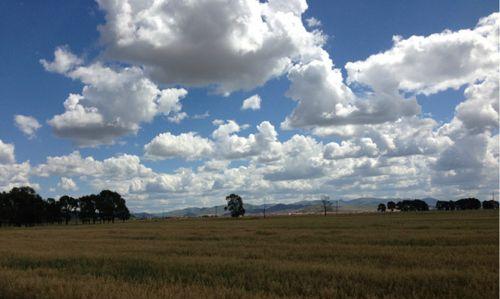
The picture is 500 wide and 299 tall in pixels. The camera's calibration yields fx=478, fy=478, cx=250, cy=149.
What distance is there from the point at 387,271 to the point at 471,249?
10.3m

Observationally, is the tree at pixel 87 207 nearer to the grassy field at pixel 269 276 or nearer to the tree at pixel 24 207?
the tree at pixel 24 207

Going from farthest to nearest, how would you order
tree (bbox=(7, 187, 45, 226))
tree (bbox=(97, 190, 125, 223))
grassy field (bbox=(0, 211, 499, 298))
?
1. tree (bbox=(97, 190, 125, 223))
2. tree (bbox=(7, 187, 45, 226))
3. grassy field (bbox=(0, 211, 499, 298))

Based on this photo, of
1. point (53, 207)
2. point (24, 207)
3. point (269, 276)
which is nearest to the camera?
point (269, 276)

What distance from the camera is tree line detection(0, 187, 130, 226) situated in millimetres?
150875

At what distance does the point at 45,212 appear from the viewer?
539 feet

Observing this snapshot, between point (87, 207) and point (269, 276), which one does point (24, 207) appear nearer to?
point (87, 207)

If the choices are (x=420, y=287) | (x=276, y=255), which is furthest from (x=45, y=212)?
(x=420, y=287)

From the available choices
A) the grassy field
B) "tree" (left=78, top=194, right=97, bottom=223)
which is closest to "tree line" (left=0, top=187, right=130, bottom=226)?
"tree" (left=78, top=194, right=97, bottom=223)

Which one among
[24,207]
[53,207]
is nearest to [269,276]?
[24,207]

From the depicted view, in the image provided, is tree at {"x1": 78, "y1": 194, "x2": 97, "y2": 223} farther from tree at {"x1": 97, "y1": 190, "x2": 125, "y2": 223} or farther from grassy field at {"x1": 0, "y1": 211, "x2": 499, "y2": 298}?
grassy field at {"x1": 0, "y1": 211, "x2": 499, "y2": 298}

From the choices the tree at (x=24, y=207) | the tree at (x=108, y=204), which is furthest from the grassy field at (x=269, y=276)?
the tree at (x=108, y=204)

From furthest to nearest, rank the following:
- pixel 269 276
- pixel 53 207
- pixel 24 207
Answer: pixel 53 207, pixel 24 207, pixel 269 276

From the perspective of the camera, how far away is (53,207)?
174250 millimetres

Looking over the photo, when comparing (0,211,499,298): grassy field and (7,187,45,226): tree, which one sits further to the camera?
(7,187,45,226): tree
